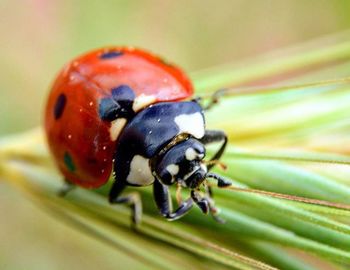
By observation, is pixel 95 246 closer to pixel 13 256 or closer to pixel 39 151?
pixel 13 256

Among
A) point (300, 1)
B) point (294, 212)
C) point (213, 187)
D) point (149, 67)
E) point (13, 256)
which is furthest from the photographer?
point (300, 1)

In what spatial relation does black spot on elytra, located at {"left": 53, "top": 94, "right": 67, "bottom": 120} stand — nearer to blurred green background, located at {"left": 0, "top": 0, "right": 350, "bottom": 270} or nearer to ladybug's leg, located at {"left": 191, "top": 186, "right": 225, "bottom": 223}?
ladybug's leg, located at {"left": 191, "top": 186, "right": 225, "bottom": 223}

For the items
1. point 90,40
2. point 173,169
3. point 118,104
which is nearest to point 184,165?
point 173,169

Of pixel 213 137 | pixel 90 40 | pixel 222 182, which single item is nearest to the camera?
pixel 222 182

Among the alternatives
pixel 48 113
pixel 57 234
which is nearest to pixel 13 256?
pixel 57 234

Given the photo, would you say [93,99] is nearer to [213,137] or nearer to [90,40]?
[213,137]
